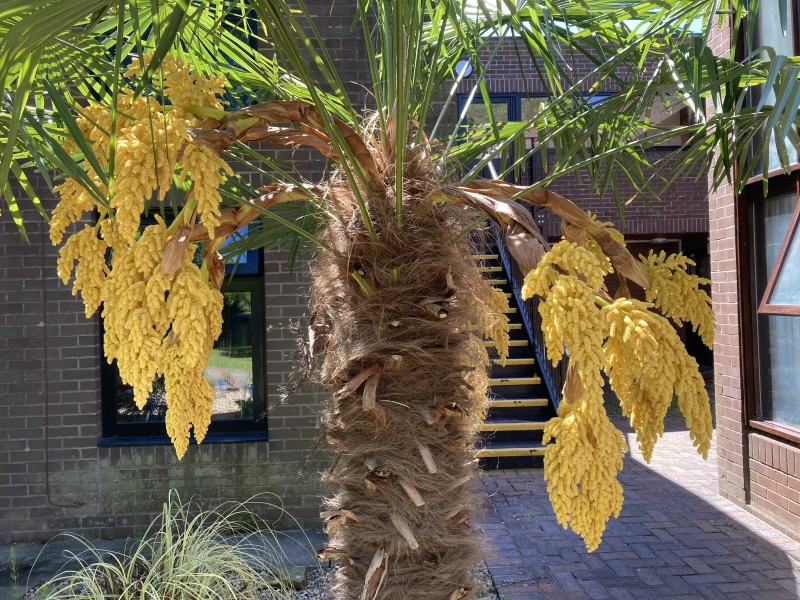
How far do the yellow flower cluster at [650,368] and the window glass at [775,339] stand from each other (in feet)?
13.1

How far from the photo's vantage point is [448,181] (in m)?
2.52

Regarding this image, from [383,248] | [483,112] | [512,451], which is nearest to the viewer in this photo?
[383,248]

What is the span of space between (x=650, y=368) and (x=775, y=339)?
4.50 m

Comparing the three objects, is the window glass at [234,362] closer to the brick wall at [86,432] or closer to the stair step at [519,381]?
the brick wall at [86,432]

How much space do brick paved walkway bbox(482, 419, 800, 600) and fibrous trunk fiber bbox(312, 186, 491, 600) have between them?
5.09 ft

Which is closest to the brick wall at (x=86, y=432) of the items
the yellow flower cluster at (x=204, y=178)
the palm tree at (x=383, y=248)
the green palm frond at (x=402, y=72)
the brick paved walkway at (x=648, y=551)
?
the brick paved walkway at (x=648, y=551)

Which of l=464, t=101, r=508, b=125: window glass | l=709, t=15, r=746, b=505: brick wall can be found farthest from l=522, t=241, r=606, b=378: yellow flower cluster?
l=464, t=101, r=508, b=125: window glass

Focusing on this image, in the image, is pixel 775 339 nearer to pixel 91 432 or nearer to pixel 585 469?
pixel 585 469

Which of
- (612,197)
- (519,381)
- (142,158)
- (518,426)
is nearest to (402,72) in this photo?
(142,158)

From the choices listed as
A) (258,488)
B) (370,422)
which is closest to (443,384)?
(370,422)

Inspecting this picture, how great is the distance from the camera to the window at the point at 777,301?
485 cm

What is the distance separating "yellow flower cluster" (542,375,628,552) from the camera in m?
1.73

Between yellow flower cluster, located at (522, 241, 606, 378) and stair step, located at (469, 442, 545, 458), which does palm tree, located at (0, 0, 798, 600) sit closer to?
yellow flower cluster, located at (522, 241, 606, 378)

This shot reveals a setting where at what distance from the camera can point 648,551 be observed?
196 inches
